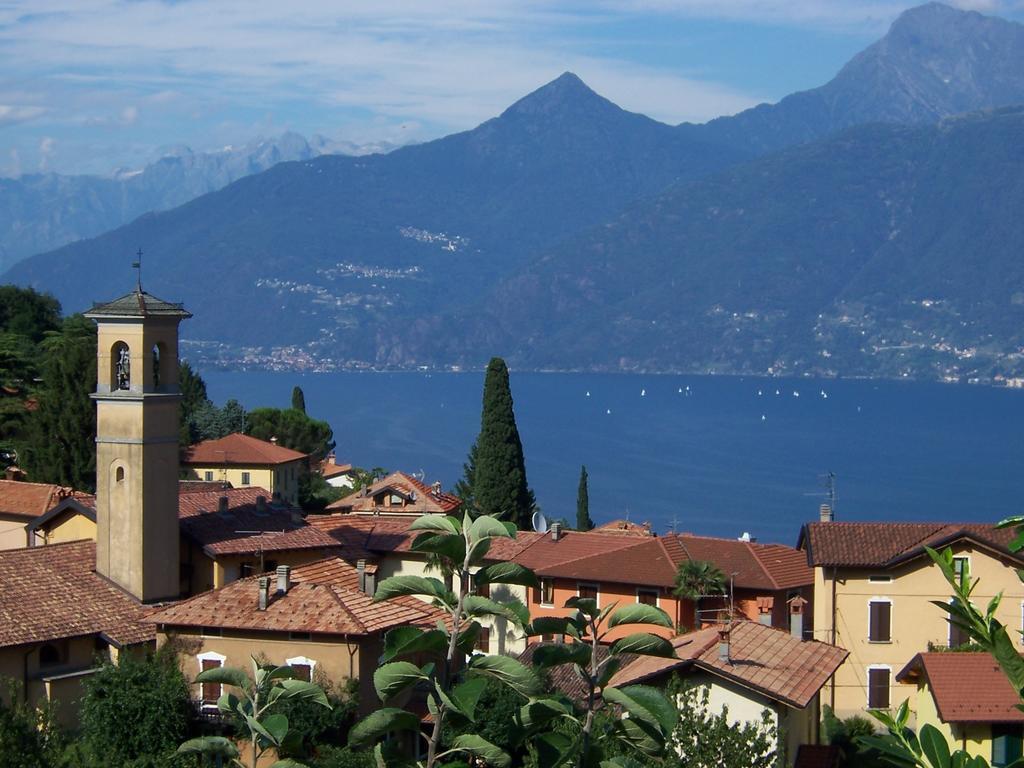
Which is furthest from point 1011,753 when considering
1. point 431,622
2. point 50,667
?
point 50,667

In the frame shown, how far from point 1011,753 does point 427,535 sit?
605 inches

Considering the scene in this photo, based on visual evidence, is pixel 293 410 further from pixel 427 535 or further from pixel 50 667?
pixel 427 535

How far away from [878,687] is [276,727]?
2299cm

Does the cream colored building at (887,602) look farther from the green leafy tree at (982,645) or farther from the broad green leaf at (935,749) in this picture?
the broad green leaf at (935,749)

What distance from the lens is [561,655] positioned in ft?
22.2

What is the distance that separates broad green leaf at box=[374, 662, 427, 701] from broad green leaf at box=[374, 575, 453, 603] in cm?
28

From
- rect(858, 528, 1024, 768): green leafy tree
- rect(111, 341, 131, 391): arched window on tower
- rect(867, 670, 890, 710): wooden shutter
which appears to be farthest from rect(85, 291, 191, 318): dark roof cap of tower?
rect(858, 528, 1024, 768): green leafy tree

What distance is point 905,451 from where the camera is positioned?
164 metres

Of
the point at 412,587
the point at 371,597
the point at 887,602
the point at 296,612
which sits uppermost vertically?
the point at 412,587

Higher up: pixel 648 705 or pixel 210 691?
pixel 648 705

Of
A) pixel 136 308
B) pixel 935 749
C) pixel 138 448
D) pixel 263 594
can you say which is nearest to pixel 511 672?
pixel 935 749

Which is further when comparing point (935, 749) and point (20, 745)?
point (20, 745)

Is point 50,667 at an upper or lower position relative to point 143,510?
lower

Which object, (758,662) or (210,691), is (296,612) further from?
(758,662)
